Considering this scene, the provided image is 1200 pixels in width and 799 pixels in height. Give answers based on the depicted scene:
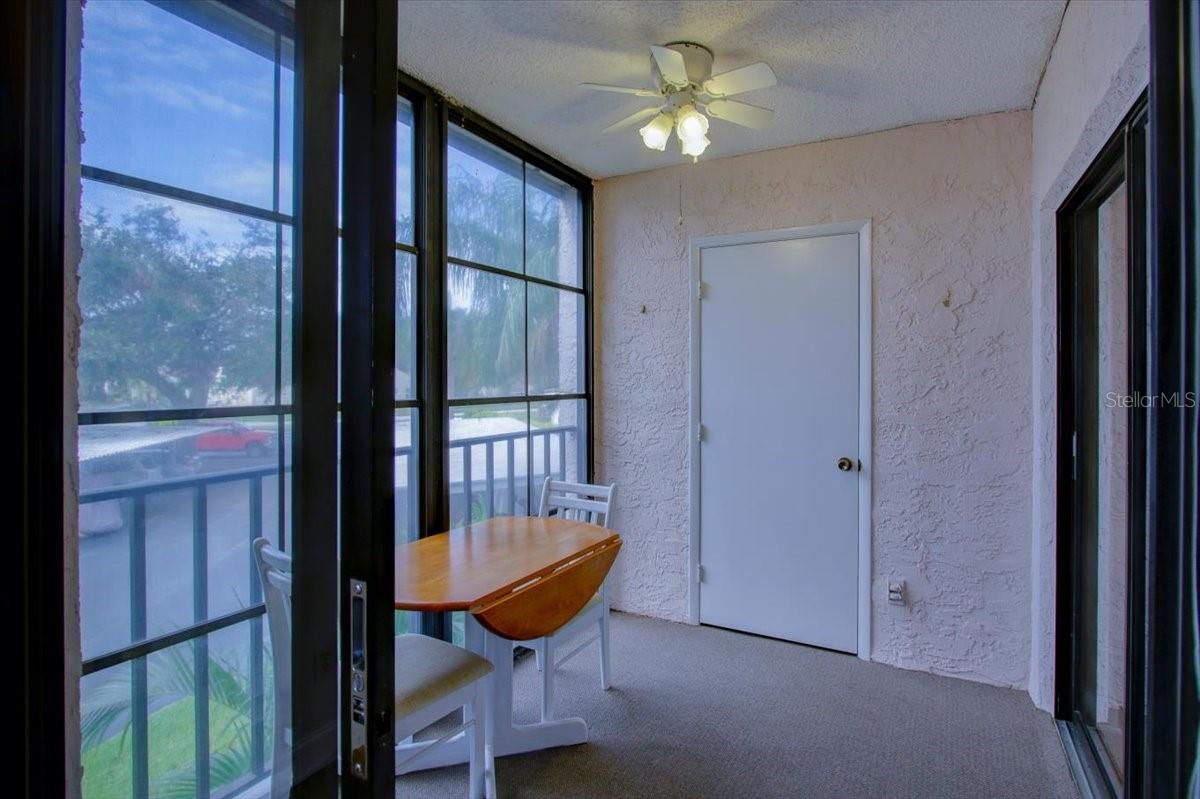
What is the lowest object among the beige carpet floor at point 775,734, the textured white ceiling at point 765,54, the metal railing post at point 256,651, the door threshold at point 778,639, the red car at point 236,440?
the beige carpet floor at point 775,734

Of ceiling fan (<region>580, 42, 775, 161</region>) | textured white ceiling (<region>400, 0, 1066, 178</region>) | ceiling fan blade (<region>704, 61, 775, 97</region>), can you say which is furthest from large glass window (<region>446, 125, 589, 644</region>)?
ceiling fan blade (<region>704, 61, 775, 97</region>)

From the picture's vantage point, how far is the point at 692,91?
2.05 meters

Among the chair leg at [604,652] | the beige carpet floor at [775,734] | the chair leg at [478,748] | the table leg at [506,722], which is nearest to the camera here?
the chair leg at [478,748]

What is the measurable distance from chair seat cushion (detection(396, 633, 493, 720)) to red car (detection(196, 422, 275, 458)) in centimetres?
115

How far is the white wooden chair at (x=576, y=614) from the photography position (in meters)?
2.17

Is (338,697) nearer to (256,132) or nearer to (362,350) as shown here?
(362,350)

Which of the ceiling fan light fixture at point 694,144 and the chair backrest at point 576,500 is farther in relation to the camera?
the chair backrest at point 576,500

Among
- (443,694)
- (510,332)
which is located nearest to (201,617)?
(443,694)

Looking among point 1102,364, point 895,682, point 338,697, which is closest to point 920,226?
point 1102,364

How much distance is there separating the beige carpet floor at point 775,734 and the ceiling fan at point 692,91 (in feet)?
6.93

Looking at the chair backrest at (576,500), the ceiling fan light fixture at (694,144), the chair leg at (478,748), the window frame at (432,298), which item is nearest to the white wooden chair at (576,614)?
the chair backrest at (576,500)

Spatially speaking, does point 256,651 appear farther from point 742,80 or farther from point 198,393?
point 742,80

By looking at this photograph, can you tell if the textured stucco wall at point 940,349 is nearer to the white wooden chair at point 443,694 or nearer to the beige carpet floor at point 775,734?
the beige carpet floor at point 775,734

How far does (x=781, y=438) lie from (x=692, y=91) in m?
1.65
